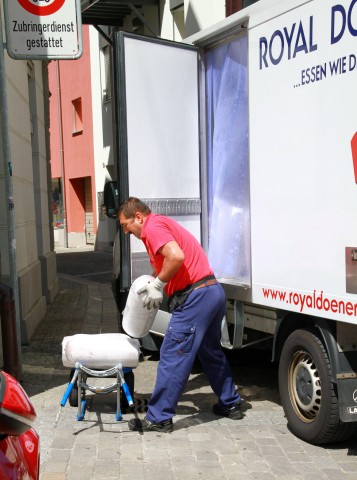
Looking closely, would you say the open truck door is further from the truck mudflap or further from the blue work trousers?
the truck mudflap

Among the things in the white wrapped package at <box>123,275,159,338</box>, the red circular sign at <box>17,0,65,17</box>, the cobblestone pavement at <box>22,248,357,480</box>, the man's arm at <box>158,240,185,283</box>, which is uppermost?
the red circular sign at <box>17,0,65,17</box>

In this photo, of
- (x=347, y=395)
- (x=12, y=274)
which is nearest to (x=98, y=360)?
(x=12, y=274)

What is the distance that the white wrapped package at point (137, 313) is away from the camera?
4.83m

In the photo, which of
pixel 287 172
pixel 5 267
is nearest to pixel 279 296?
pixel 287 172

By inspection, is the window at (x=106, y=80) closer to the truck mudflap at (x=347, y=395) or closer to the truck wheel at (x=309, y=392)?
the truck wheel at (x=309, y=392)

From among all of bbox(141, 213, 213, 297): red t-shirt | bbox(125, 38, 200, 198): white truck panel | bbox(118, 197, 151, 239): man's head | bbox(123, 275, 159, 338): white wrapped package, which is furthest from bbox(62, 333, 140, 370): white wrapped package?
bbox(125, 38, 200, 198): white truck panel

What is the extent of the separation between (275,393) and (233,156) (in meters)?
2.14

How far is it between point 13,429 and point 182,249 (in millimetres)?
3034

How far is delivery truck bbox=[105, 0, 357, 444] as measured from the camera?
13.3ft

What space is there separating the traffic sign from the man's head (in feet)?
5.40

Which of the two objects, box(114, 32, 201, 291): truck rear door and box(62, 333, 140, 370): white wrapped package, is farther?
box(114, 32, 201, 291): truck rear door

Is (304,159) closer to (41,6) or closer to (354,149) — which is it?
(354,149)

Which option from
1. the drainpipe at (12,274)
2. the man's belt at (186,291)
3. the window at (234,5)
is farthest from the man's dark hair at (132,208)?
the window at (234,5)

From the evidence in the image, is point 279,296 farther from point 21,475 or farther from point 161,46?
point 21,475
